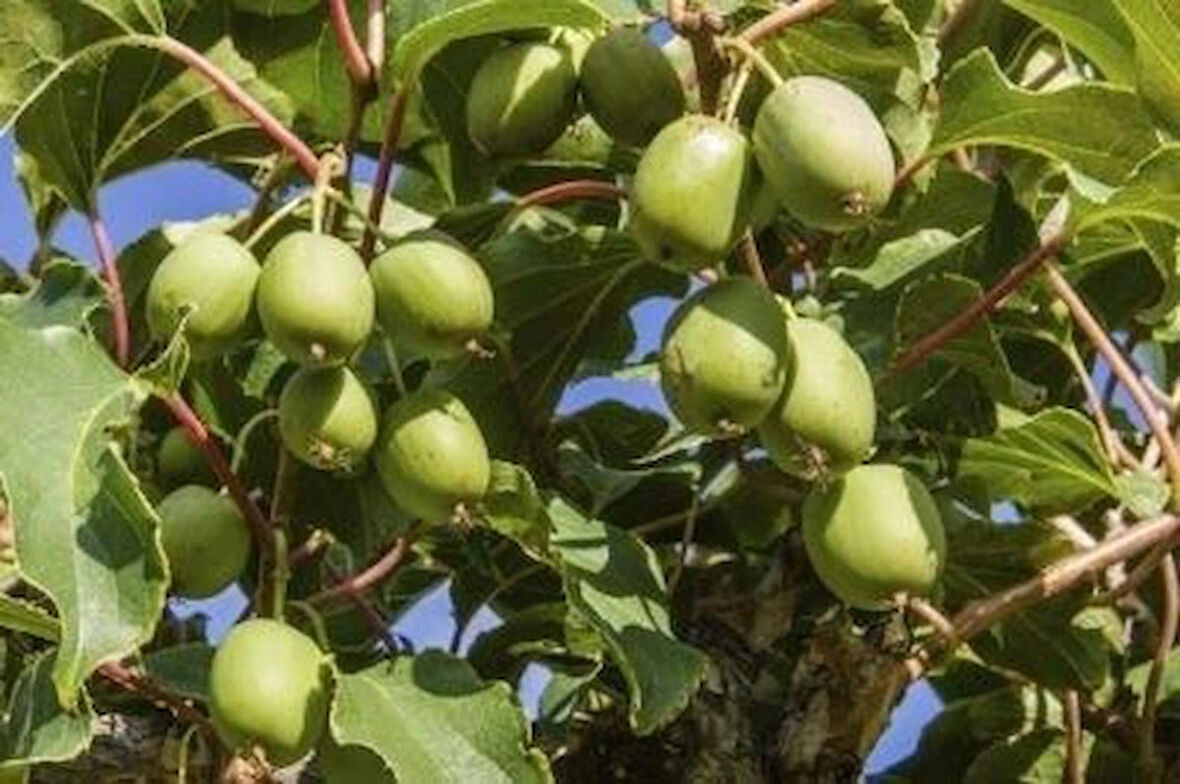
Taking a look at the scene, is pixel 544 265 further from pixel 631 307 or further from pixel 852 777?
pixel 852 777

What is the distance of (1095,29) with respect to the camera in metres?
1.98

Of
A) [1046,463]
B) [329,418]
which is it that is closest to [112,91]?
[329,418]

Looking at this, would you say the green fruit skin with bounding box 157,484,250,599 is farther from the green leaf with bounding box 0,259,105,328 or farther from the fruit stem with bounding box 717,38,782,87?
the fruit stem with bounding box 717,38,782,87

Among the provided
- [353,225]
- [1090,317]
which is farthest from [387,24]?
[1090,317]

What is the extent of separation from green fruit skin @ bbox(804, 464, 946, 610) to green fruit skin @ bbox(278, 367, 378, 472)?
327mm

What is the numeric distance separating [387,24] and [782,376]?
497 mm

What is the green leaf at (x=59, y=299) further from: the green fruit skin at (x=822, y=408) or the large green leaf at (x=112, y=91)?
the green fruit skin at (x=822, y=408)

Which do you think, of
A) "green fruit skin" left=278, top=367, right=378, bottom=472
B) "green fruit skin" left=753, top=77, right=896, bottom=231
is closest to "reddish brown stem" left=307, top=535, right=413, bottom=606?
"green fruit skin" left=278, top=367, right=378, bottom=472

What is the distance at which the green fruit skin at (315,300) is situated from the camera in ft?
5.54

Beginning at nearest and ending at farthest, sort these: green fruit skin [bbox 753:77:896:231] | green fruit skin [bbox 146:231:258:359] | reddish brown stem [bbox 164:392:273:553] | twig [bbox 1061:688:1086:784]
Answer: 1. green fruit skin [bbox 753:77:896:231]
2. green fruit skin [bbox 146:231:258:359]
3. reddish brown stem [bbox 164:392:273:553]
4. twig [bbox 1061:688:1086:784]

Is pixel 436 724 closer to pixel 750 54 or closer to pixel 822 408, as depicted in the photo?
pixel 822 408

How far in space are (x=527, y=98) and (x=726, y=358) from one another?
29cm

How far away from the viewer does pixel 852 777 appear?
210cm

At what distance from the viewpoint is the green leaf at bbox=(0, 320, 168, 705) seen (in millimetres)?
1644
